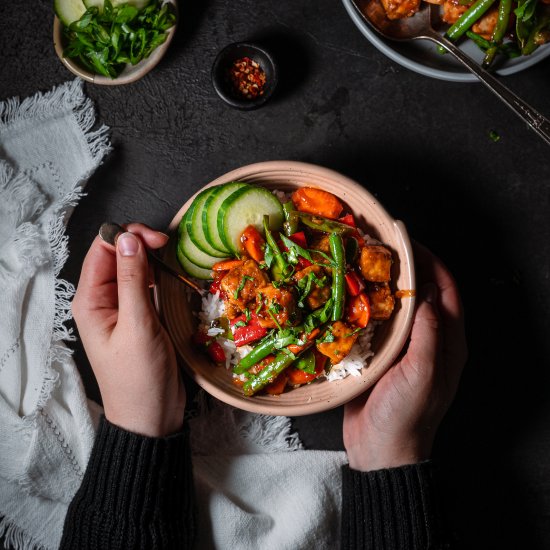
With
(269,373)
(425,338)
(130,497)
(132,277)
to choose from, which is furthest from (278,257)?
(130,497)

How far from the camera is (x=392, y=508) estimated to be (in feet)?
8.77

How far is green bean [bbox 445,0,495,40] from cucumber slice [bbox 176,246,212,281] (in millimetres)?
1557

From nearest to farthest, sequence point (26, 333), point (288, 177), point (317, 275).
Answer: point (317, 275), point (288, 177), point (26, 333)

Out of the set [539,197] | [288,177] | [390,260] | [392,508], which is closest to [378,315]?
[390,260]

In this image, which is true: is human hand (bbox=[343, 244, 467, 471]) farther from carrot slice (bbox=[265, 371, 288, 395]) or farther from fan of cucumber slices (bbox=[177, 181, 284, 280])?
fan of cucumber slices (bbox=[177, 181, 284, 280])

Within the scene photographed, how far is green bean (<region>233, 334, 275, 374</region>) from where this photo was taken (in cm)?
239

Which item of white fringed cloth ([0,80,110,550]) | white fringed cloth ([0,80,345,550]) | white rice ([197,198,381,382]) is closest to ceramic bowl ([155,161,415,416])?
white rice ([197,198,381,382])

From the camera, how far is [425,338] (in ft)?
8.23

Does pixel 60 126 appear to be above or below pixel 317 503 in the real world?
above

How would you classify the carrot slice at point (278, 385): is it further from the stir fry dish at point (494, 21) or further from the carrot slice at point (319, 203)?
the stir fry dish at point (494, 21)

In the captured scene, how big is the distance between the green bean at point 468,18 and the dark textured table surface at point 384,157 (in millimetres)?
294

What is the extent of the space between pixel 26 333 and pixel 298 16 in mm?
2059

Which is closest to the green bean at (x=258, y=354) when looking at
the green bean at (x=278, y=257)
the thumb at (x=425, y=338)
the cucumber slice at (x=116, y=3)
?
the green bean at (x=278, y=257)

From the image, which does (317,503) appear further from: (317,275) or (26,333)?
(26,333)
